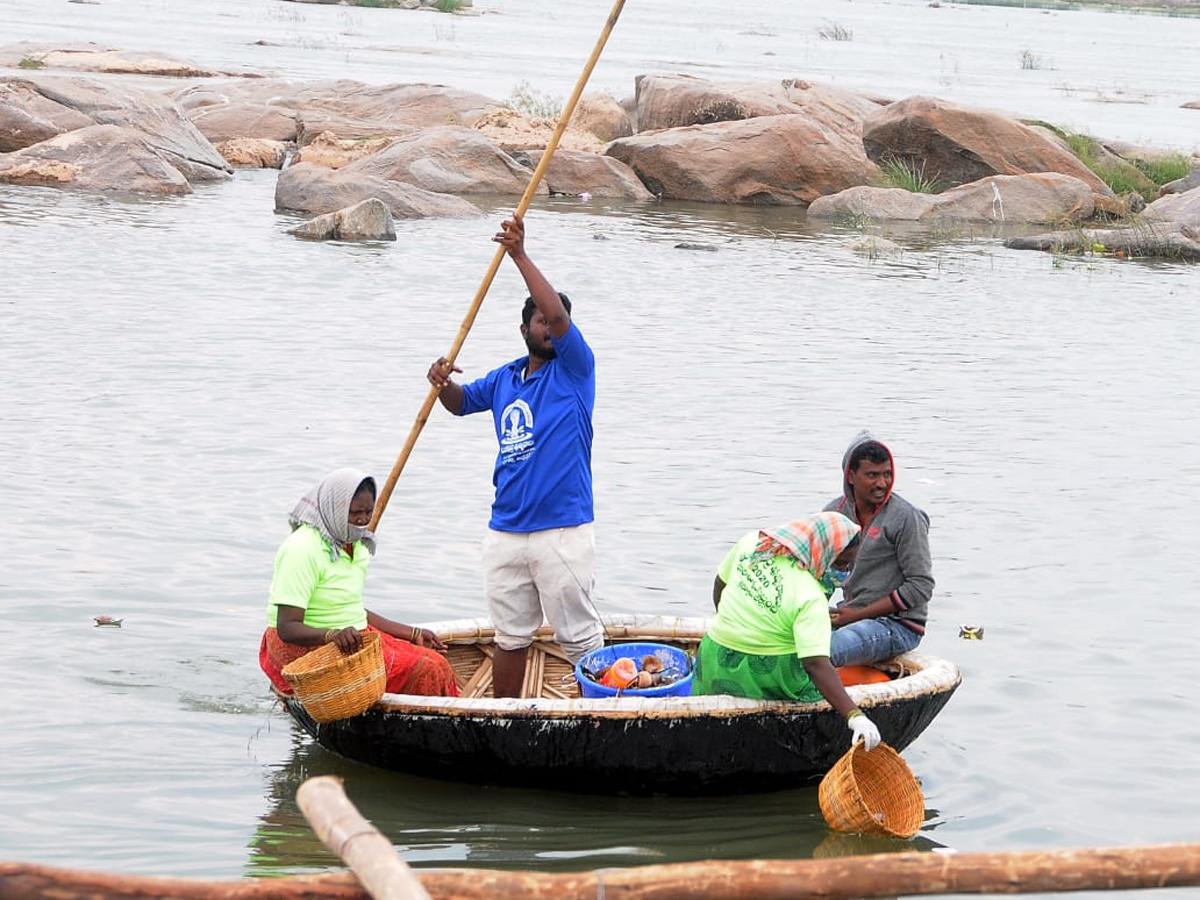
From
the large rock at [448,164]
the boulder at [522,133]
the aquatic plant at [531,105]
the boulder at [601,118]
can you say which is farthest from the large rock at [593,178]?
the aquatic plant at [531,105]

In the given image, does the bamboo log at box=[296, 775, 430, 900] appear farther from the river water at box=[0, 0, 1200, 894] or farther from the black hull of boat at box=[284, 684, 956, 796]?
the black hull of boat at box=[284, 684, 956, 796]

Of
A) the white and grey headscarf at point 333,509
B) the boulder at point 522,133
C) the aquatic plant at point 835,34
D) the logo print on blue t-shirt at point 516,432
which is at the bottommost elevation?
the boulder at point 522,133

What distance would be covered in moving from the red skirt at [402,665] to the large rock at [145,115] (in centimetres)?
1881

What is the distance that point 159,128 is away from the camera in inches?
990

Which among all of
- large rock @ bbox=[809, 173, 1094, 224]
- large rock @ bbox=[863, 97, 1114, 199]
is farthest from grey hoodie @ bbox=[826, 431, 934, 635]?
large rock @ bbox=[863, 97, 1114, 199]

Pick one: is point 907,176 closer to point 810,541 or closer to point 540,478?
point 540,478

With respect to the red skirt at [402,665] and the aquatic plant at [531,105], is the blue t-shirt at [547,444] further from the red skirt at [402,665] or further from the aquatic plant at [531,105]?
the aquatic plant at [531,105]

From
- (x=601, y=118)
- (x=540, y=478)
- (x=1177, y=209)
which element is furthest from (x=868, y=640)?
(x=601, y=118)

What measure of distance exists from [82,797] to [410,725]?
1.30m

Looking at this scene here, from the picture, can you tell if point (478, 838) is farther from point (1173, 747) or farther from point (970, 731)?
point (1173, 747)

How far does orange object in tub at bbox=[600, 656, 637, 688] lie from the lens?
24.0 ft

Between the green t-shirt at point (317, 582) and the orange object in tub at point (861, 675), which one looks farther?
the orange object in tub at point (861, 675)

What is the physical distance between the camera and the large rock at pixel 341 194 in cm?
2253

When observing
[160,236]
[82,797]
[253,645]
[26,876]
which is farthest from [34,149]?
[26,876]
